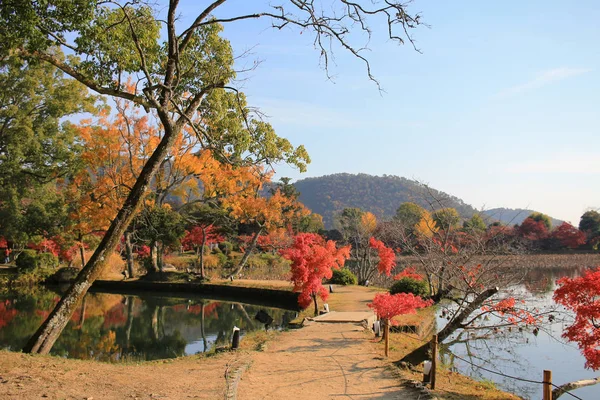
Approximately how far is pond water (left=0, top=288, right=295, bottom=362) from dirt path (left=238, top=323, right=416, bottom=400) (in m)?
1.69

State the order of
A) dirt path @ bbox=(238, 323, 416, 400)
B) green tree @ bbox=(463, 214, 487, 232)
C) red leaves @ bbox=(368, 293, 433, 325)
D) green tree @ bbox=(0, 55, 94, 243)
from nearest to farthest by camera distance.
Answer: dirt path @ bbox=(238, 323, 416, 400)
red leaves @ bbox=(368, 293, 433, 325)
green tree @ bbox=(463, 214, 487, 232)
green tree @ bbox=(0, 55, 94, 243)

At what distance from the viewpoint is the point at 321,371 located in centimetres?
745

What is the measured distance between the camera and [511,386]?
919 cm

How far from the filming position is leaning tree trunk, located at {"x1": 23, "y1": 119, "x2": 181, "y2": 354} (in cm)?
712

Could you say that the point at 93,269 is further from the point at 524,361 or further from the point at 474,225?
the point at 474,225

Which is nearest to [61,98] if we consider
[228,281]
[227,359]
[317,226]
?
[228,281]

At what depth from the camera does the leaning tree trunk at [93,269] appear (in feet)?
23.4

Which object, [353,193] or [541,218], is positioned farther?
[353,193]

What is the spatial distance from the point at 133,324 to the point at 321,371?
1018 centimetres

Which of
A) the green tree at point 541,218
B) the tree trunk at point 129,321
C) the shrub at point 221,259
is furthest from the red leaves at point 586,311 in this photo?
the green tree at point 541,218

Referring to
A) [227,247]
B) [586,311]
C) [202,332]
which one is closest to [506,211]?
[227,247]

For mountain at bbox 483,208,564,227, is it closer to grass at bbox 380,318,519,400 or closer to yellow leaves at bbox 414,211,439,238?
yellow leaves at bbox 414,211,439,238

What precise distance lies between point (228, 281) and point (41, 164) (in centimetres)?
929

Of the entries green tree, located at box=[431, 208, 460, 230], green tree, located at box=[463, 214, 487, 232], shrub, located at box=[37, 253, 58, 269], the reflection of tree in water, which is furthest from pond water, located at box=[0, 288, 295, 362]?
green tree, located at box=[463, 214, 487, 232]
